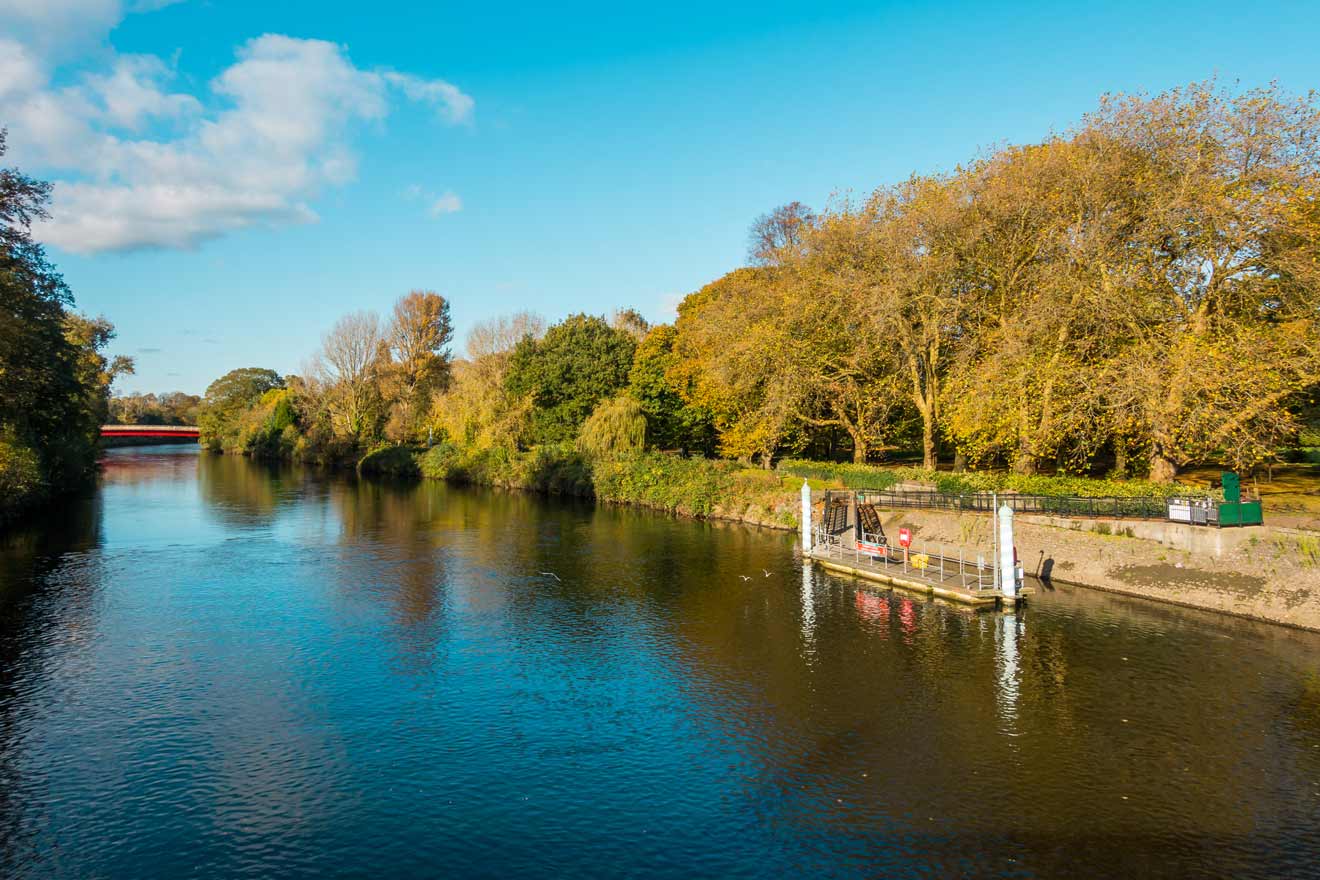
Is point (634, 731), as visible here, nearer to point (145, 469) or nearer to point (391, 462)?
point (391, 462)

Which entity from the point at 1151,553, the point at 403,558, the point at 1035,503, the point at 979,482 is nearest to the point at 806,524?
the point at 979,482

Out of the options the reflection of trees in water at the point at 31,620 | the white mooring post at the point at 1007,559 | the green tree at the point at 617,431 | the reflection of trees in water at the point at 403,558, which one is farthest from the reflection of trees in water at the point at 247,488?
the white mooring post at the point at 1007,559

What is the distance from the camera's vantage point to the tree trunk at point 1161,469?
35.4 meters

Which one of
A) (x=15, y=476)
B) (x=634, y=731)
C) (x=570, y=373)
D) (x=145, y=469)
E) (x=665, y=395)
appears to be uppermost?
(x=570, y=373)

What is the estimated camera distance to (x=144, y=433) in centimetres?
13338

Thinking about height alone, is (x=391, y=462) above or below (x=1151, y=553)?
above

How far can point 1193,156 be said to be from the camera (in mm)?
33469

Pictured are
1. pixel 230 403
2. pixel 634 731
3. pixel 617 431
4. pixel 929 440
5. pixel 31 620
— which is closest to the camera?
pixel 634 731

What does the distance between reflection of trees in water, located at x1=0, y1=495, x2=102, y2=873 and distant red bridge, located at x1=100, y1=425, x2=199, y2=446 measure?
84.6 m

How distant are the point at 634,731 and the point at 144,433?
145m

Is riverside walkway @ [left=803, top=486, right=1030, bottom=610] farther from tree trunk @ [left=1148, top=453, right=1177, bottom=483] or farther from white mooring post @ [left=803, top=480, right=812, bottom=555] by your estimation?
tree trunk @ [left=1148, top=453, right=1177, bottom=483]

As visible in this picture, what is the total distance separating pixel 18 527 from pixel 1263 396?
6232 centimetres

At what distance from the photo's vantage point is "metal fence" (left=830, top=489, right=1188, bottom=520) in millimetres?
30375

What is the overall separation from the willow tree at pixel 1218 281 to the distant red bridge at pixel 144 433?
415 ft
